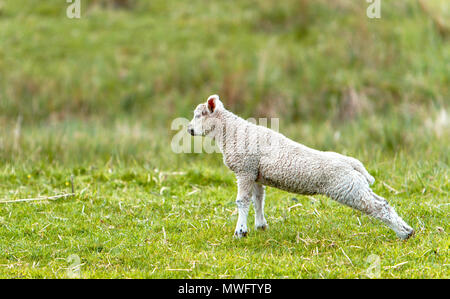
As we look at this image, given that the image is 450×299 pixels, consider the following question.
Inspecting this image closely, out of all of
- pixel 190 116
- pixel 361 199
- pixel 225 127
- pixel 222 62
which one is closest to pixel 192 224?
pixel 225 127

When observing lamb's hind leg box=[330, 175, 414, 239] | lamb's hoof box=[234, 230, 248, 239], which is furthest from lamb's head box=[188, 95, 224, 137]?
lamb's hind leg box=[330, 175, 414, 239]

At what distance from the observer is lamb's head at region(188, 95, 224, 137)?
669 cm

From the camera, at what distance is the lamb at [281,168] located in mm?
6031

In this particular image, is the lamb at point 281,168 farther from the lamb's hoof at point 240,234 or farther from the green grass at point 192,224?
the green grass at point 192,224

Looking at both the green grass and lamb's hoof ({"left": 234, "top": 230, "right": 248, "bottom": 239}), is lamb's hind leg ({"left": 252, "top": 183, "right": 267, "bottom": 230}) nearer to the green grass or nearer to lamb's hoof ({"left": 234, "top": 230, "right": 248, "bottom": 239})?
the green grass

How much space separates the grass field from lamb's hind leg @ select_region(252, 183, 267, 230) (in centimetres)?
14

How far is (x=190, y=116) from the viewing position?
54.1 ft

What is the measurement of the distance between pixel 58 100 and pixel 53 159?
6053mm

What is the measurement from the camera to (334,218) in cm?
738

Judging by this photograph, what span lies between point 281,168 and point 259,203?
2.72ft

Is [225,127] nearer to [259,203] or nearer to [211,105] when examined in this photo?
[211,105]

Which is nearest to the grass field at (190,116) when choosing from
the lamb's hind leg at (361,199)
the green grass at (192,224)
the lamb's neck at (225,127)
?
the green grass at (192,224)

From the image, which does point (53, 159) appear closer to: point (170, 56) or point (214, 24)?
point (170, 56)

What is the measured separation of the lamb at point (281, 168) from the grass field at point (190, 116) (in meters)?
0.48
